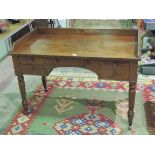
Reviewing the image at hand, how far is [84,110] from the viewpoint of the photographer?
7.94ft

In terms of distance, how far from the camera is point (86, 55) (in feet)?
6.17

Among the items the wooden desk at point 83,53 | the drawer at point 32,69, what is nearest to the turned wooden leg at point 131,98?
the wooden desk at point 83,53

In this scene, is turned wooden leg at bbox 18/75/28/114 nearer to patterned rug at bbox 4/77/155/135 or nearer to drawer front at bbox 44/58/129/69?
patterned rug at bbox 4/77/155/135

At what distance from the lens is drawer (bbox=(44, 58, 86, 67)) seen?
1.94 metres

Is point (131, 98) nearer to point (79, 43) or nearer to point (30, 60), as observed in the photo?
point (79, 43)

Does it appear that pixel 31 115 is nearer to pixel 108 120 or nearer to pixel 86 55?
pixel 108 120

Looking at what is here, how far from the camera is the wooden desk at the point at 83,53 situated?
187cm

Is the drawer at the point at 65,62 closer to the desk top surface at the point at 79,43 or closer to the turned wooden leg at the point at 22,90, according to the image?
the desk top surface at the point at 79,43

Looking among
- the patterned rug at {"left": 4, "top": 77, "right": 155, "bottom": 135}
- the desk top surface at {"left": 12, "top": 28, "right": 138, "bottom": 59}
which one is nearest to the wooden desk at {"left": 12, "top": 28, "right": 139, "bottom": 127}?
the desk top surface at {"left": 12, "top": 28, "right": 138, "bottom": 59}

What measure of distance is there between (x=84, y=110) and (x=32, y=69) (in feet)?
2.28

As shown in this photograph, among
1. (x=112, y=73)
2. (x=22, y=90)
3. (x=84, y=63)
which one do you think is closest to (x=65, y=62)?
(x=84, y=63)

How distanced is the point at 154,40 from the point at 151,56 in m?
0.32

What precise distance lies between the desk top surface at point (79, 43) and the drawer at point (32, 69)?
0.41 ft
